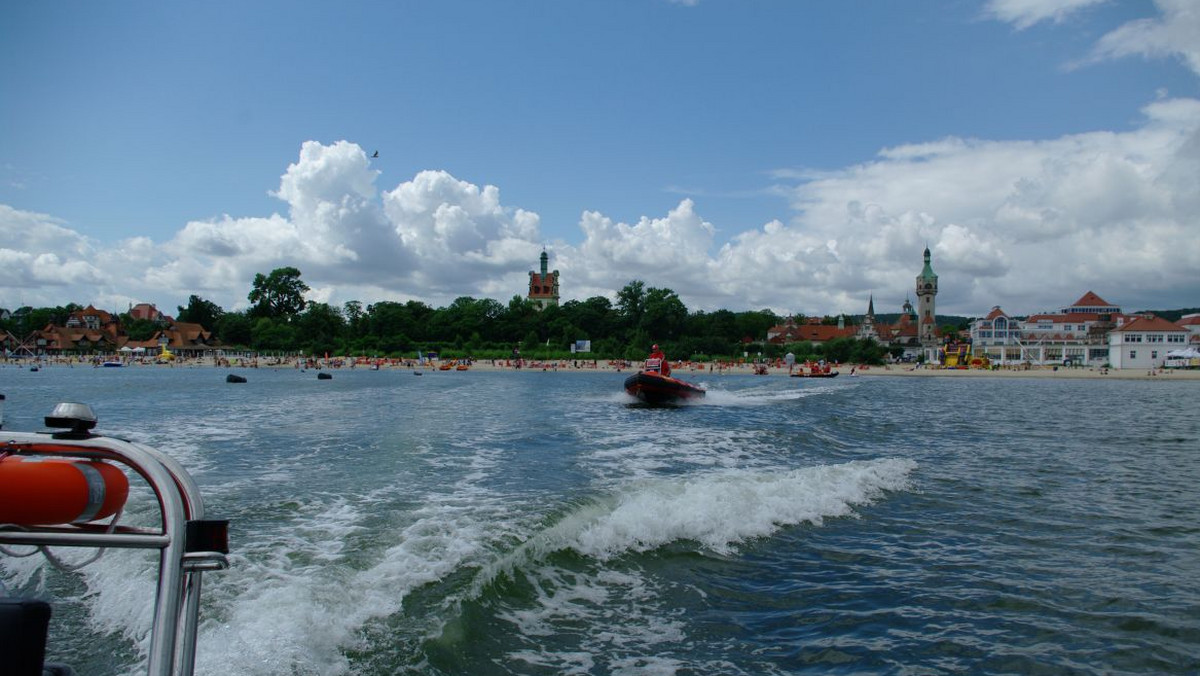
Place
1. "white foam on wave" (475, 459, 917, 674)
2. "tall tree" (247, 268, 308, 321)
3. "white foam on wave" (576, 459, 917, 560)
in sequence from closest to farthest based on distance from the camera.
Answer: "white foam on wave" (475, 459, 917, 674) → "white foam on wave" (576, 459, 917, 560) → "tall tree" (247, 268, 308, 321)

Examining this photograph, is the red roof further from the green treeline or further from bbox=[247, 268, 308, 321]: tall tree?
bbox=[247, 268, 308, 321]: tall tree

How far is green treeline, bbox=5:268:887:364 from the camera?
111 m

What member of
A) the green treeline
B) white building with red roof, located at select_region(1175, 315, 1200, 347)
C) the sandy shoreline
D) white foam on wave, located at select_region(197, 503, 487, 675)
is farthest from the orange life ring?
white building with red roof, located at select_region(1175, 315, 1200, 347)

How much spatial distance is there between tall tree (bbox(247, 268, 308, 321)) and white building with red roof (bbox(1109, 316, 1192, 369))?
133350 millimetres

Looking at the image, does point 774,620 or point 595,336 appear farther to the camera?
point 595,336

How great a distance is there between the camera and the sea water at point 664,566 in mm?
5848

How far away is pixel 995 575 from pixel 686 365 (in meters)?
95.3

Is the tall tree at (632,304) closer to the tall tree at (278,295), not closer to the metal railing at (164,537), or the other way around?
the tall tree at (278,295)

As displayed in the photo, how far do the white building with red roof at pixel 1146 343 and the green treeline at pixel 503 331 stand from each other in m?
31.1

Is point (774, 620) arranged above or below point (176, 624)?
below

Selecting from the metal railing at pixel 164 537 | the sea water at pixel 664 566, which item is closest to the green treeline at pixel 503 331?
the sea water at pixel 664 566

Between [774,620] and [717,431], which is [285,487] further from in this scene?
[717,431]

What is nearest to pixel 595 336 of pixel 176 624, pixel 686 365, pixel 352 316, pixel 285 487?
pixel 686 365

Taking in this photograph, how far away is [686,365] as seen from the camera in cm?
10294
